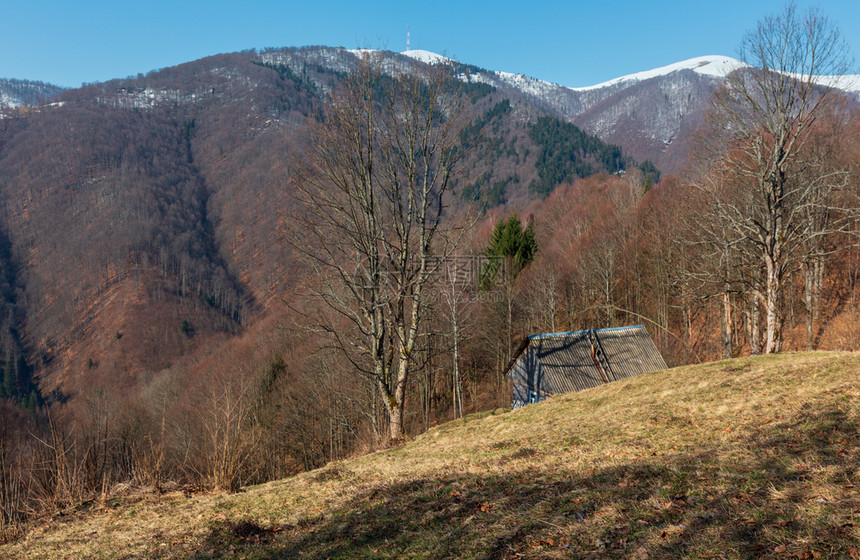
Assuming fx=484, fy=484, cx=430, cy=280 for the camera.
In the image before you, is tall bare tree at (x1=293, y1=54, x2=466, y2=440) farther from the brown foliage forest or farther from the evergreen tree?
the evergreen tree

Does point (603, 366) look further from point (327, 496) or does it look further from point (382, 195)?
point (327, 496)

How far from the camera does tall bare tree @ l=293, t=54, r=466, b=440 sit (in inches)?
487

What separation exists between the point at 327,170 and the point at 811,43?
15183 mm

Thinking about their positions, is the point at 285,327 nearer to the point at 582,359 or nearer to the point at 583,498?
the point at 583,498

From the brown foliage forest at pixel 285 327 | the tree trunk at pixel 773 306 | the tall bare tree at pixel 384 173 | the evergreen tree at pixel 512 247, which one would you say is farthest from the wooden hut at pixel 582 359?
the evergreen tree at pixel 512 247

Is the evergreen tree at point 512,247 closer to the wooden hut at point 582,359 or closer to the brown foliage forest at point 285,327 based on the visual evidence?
the brown foliage forest at point 285,327

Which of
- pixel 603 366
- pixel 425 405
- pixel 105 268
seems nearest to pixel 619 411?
pixel 603 366

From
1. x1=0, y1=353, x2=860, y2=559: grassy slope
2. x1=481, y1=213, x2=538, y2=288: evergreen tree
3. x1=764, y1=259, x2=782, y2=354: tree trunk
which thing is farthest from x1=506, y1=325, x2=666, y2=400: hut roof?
x1=481, y1=213, x2=538, y2=288: evergreen tree

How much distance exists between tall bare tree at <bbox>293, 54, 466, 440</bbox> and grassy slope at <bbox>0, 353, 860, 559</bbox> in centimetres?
360

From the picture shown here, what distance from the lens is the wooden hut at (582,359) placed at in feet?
82.5

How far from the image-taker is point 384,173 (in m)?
12.9

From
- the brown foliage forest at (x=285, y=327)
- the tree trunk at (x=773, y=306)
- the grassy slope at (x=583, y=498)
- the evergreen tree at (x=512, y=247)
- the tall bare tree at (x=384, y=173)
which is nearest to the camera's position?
the grassy slope at (x=583, y=498)

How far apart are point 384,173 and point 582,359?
1734cm

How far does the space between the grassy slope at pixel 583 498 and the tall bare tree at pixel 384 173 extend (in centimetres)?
360
